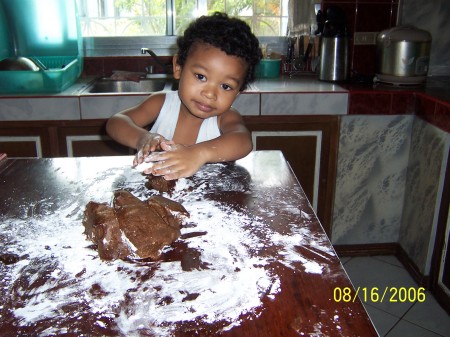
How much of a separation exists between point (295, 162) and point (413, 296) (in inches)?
29.7

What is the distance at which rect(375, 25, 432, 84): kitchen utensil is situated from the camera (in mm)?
2031

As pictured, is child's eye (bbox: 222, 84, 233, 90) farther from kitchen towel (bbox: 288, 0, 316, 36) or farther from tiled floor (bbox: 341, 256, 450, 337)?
kitchen towel (bbox: 288, 0, 316, 36)

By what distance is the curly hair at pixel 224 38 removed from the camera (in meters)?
1.18

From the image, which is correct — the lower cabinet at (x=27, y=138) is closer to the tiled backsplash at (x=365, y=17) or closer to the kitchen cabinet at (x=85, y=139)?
the kitchen cabinet at (x=85, y=139)

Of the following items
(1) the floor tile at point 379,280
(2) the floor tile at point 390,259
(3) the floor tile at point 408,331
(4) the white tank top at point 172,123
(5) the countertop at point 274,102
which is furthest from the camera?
(2) the floor tile at point 390,259

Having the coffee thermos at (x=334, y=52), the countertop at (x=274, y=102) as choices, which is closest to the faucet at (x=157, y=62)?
the countertop at (x=274, y=102)

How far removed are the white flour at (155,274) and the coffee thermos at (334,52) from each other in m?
1.53

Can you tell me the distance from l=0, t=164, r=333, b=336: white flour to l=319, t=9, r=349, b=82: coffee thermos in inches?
60.3

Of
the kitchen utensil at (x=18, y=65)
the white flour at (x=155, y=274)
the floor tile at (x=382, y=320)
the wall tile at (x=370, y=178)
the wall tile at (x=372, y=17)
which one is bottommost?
the floor tile at (x=382, y=320)

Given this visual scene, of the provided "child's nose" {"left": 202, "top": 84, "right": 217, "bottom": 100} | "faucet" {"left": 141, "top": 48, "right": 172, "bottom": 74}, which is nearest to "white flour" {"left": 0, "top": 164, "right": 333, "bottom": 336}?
"child's nose" {"left": 202, "top": 84, "right": 217, "bottom": 100}

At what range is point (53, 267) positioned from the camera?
655mm

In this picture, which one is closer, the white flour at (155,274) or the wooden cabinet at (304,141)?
the white flour at (155,274)

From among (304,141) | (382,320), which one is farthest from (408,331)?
(304,141)
